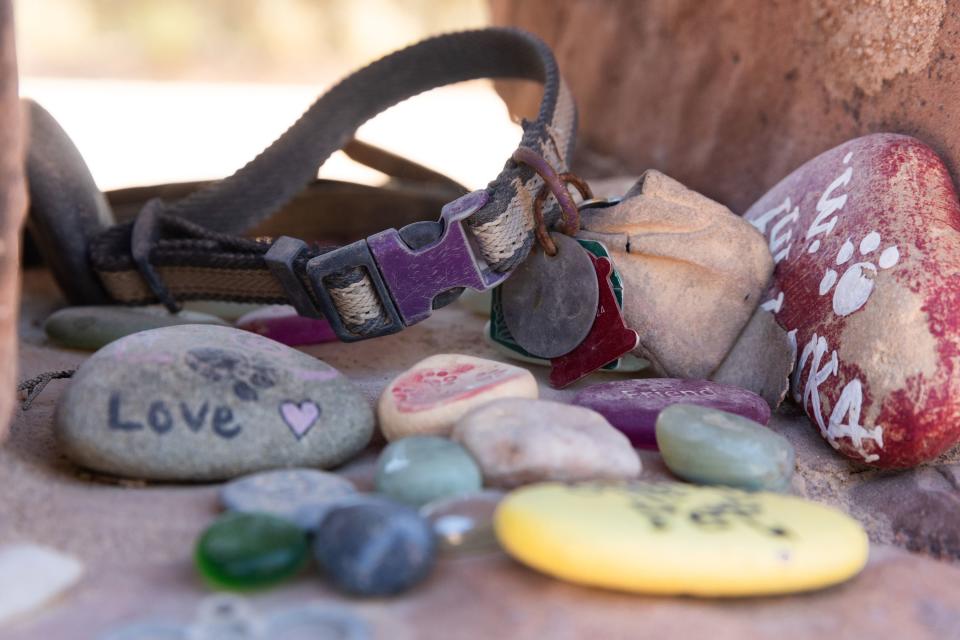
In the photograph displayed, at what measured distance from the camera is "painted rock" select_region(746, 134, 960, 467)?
4.75 ft

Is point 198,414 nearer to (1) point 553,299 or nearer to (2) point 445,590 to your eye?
(2) point 445,590

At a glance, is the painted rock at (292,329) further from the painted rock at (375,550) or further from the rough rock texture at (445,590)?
the painted rock at (375,550)

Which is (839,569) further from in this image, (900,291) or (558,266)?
(558,266)

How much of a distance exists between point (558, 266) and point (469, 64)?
0.98 metres

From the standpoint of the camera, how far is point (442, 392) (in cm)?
147

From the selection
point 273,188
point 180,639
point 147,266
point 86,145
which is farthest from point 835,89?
point 86,145

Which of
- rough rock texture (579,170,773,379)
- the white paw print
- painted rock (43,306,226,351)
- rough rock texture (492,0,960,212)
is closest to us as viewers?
the white paw print

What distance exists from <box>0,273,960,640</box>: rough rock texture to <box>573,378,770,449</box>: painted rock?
64 mm

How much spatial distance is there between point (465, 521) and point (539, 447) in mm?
163

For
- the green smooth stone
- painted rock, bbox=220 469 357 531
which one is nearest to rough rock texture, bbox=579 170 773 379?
painted rock, bbox=220 469 357 531

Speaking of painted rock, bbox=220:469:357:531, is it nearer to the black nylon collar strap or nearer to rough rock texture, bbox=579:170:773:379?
the black nylon collar strap

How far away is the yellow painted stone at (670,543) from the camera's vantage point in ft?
3.42

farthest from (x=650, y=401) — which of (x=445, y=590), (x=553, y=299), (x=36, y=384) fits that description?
(x=36, y=384)

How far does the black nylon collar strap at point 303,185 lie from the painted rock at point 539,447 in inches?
19.3
